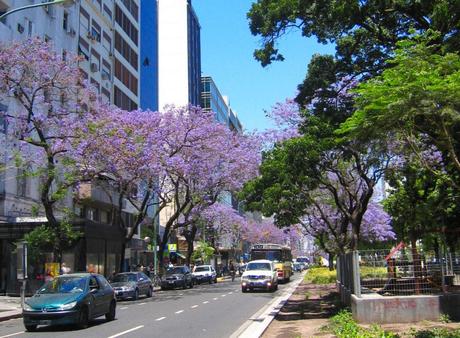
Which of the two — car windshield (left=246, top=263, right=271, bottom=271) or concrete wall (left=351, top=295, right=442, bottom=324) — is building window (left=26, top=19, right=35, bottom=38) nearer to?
Result: car windshield (left=246, top=263, right=271, bottom=271)

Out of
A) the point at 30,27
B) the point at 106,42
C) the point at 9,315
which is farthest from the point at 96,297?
the point at 106,42

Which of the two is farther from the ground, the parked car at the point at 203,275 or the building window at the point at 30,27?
the building window at the point at 30,27

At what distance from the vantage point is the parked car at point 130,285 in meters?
29.2

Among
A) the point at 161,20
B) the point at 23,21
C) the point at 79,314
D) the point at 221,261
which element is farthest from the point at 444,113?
the point at 221,261

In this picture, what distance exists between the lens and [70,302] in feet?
52.1

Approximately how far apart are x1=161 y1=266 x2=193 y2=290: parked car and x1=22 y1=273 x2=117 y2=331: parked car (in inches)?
924

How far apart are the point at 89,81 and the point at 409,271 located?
3372cm

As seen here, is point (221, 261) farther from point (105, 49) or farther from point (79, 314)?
point (79, 314)

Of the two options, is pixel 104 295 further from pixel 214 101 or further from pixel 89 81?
pixel 214 101

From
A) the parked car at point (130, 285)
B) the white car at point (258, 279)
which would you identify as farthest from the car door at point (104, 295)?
the white car at point (258, 279)

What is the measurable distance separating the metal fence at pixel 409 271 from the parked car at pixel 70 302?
7.64 meters

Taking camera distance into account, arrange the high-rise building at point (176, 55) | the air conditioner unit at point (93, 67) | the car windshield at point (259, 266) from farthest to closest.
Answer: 1. the high-rise building at point (176, 55)
2. the air conditioner unit at point (93, 67)
3. the car windshield at point (259, 266)

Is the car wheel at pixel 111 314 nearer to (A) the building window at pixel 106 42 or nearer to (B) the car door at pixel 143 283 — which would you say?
(B) the car door at pixel 143 283

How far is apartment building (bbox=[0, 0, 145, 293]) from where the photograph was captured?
3331 centimetres
